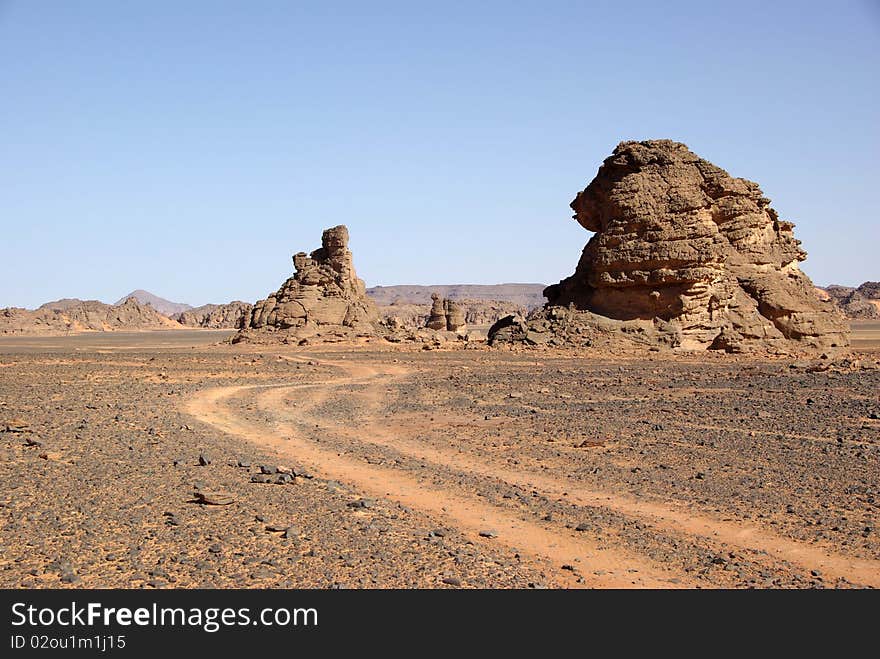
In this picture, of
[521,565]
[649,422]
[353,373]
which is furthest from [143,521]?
[353,373]

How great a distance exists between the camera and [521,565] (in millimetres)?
6750

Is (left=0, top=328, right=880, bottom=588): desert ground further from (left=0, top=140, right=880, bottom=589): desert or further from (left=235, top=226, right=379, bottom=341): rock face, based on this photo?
(left=235, top=226, right=379, bottom=341): rock face

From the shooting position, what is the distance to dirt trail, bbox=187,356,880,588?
6835 millimetres

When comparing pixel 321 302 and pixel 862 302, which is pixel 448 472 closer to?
pixel 321 302

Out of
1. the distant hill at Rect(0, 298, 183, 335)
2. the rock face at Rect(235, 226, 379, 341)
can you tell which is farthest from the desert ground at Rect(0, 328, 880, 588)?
the distant hill at Rect(0, 298, 183, 335)

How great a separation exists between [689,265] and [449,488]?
26.7 metres

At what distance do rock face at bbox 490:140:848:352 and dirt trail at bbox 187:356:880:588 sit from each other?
70.0 ft

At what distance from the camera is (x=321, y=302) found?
152ft

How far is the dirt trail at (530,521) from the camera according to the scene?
6835 mm

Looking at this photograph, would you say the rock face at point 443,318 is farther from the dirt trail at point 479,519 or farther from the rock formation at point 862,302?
the rock formation at point 862,302

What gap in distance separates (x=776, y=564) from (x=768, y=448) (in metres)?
5.77

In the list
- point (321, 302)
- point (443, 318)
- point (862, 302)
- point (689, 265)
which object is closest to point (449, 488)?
point (689, 265)

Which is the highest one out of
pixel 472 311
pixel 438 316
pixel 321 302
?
pixel 472 311

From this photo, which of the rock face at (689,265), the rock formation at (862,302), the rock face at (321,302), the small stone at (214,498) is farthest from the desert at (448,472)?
the rock formation at (862,302)
